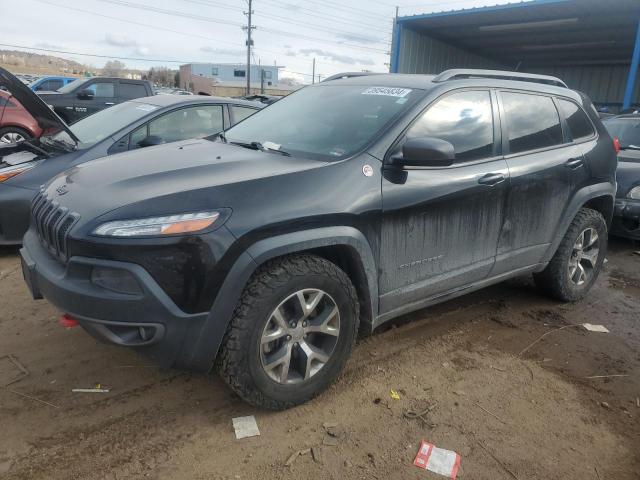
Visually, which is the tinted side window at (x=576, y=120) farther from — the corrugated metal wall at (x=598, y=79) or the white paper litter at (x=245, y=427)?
the corrugated metal wall at (x=598, y=79)

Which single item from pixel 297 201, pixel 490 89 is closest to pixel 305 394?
pixel 297 201

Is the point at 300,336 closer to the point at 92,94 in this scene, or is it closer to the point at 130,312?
the point at 130,312

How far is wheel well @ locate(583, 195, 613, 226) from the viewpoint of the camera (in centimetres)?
441

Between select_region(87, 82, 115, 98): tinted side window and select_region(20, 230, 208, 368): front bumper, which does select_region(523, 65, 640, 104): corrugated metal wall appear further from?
select_region(20, 230, 208, 368): front bumper

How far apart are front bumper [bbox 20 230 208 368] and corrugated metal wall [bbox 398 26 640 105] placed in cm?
1853

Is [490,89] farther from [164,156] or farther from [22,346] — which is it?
[22,346]

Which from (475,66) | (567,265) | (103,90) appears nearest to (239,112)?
(567,265)

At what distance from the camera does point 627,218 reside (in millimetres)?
5930

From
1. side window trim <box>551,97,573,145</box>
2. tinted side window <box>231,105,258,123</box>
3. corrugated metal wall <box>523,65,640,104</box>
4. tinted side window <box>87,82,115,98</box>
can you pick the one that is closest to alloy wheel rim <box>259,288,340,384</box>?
side window trim <box>551,97,573,145</box>

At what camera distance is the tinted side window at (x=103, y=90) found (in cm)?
1209

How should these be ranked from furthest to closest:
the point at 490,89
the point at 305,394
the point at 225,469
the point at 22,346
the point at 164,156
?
the point at 490,89
the point at 22,346
the point at 164,156
the point at 305,394
the point at 225,469

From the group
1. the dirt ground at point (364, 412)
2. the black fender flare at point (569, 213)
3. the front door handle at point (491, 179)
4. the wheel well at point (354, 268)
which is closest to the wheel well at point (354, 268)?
the wheel well at point (354, 268)

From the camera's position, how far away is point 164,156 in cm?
305

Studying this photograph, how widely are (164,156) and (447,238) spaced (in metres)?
1.78
